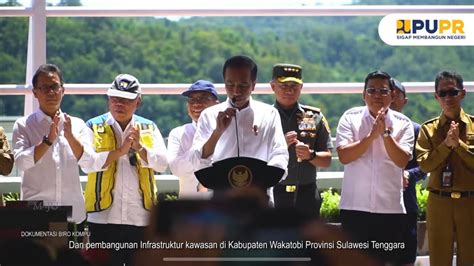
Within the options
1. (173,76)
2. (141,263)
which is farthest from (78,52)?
(141,263)

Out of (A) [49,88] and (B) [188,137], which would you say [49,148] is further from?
(B) [188,137]

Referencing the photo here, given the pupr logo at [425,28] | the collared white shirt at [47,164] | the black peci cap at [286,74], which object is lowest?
the collared white shirt at [47,164]

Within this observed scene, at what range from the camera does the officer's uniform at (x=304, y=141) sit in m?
4.38

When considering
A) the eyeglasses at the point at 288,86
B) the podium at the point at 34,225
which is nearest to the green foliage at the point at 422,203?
the eyeglasses at the point at 288,86

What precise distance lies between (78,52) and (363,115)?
5735mm

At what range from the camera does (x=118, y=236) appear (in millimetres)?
3379

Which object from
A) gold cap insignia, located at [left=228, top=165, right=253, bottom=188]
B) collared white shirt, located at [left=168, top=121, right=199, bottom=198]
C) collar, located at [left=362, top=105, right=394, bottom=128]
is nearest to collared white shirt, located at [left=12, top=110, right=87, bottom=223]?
collared white shirt, located at [left=168, top=121, right=199, bottom=198]

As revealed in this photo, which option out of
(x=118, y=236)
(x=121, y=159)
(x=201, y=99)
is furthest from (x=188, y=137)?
(x=118, y=236)

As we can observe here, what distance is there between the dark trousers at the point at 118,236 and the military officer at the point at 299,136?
0.85 metres

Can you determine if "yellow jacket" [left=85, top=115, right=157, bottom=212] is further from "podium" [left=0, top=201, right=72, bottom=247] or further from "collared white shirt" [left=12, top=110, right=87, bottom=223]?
"podium" [left=0, top=201, right=72, bottom=247]

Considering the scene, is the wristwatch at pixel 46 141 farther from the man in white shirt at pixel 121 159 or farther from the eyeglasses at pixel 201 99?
the eyeglasses at pixel 201 99

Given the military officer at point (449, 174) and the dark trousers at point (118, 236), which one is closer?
the dark trousers at point (118, 236)

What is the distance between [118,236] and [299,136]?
1337mm

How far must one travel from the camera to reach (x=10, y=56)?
9.17 m
